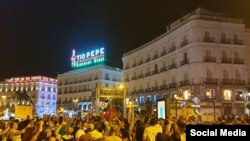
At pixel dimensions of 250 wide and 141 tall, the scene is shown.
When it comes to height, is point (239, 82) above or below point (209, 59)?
below

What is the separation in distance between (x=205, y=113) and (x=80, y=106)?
47725mm

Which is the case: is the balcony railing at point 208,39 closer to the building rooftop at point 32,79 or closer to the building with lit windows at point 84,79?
the building with lit windows at point 84,79

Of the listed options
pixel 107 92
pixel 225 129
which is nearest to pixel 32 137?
pixel 225 129

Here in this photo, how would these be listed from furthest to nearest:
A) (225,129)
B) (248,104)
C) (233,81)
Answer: (233,81) < (248,104) < (225,129)

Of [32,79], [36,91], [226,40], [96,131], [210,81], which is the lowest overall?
[96,131]

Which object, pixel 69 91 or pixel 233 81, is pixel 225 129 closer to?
pixel 233 81

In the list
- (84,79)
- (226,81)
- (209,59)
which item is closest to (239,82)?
(226,81)

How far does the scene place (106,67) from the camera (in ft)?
283

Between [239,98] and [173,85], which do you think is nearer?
[239,98]

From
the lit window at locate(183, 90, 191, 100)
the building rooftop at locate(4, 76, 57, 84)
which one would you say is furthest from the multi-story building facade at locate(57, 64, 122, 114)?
the lit window at locate(183, 90, 191, 100)

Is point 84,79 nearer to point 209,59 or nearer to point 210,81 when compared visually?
point 209,59

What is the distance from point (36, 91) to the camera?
11538cm

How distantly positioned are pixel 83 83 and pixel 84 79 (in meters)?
1.12

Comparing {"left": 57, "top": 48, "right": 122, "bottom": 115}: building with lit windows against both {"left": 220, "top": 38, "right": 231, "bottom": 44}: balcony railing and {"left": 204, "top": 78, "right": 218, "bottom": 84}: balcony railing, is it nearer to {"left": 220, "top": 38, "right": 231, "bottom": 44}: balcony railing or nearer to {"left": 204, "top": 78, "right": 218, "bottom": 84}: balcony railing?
{"left": 204, "top": 78, "right": 218, "bottom": 84}: balcony railing
